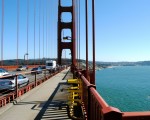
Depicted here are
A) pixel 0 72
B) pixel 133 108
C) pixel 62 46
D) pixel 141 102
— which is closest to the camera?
pixel 0 72

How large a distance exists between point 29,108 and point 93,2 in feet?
12.0

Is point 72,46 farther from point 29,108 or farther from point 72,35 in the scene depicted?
point 29,108

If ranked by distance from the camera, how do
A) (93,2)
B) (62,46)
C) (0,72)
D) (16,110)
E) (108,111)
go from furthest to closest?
(62,46)
(0,72)
(93,2)
(16,110)
(108,111)

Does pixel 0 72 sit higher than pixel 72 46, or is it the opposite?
pixel 72 46

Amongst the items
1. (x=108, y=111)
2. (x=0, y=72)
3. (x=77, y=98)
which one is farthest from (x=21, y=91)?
(x=108, y=111)

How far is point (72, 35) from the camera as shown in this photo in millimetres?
44938

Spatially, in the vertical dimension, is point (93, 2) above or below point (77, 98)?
above

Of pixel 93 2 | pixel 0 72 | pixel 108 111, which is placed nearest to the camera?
pixel 108 111

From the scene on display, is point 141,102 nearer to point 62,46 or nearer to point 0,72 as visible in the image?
point 62,46

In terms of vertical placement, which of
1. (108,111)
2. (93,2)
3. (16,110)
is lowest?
(16,110)

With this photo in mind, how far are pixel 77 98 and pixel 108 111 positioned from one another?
707 cm

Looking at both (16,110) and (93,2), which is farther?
(93,2)

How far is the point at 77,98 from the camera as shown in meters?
9.57

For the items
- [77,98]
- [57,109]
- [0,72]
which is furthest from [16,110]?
[0,72]
